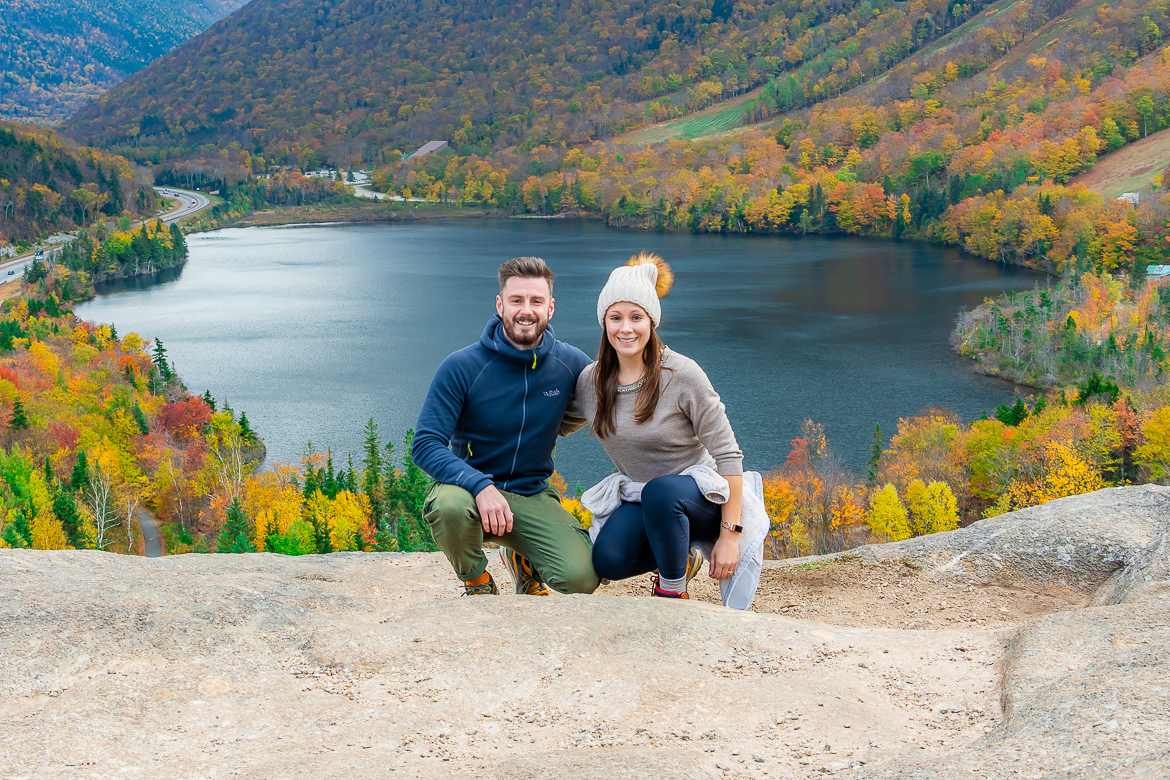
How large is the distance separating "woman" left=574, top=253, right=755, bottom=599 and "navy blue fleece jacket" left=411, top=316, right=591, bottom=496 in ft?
0.81

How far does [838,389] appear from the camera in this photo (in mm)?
48469

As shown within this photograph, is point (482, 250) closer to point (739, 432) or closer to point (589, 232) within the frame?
point (589, 232)

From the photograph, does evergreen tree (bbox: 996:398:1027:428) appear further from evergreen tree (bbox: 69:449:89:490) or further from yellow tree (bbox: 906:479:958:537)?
evergreen tree (bbox: 69:449:89:490)

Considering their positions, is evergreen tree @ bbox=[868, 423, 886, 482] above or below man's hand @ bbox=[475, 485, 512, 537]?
below

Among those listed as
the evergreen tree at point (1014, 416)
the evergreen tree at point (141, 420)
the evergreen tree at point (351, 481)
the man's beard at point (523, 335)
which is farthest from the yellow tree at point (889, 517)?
the evergreen tree at point (141, 420)

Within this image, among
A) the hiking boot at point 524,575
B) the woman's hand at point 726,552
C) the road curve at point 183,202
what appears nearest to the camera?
the woman's hand at point 726,552

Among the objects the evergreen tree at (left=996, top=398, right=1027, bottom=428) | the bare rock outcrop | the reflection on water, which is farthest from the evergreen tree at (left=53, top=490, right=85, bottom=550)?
the reflection on water

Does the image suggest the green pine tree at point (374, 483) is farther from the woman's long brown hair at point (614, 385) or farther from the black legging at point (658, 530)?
the woman's long brown hair at point (614, 385)

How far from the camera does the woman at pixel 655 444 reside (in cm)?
539

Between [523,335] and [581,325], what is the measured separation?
55.3m

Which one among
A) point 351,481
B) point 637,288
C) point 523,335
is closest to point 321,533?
point 351,481

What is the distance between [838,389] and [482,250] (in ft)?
213

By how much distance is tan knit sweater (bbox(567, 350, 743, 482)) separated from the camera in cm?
539

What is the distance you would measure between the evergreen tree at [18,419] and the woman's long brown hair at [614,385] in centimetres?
4979
